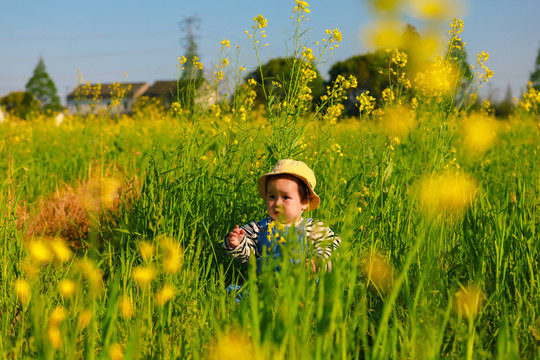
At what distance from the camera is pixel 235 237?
2.49 metres

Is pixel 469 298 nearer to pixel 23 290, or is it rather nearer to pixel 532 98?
pixel 23 290

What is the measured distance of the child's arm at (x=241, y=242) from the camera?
2.48m

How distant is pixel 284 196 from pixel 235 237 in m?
0.34

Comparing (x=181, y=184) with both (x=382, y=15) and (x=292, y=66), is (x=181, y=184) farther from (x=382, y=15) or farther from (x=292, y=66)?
(x=382, y=15)

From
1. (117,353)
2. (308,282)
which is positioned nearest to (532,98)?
(308,282)

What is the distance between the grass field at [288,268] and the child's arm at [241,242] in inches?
3.0

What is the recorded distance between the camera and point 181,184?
2725 millimetres

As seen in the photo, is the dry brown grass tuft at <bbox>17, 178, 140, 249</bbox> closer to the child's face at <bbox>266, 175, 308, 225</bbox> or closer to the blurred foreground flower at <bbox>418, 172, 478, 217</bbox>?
the child's face at <bbox>266, 175, 308, 225</bbox>

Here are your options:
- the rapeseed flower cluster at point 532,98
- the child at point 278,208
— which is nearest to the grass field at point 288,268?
the child at point 278,208

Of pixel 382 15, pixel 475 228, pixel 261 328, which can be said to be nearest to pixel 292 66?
pixel 382 15

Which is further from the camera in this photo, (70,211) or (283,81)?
(70,211)

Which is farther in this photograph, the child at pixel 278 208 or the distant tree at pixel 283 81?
the distant tree at pixel 283 81

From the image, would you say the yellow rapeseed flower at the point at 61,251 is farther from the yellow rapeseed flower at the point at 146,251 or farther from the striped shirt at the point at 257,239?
the striped shirt at the point at 257,239

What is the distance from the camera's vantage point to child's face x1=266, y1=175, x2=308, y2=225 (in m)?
2.60
